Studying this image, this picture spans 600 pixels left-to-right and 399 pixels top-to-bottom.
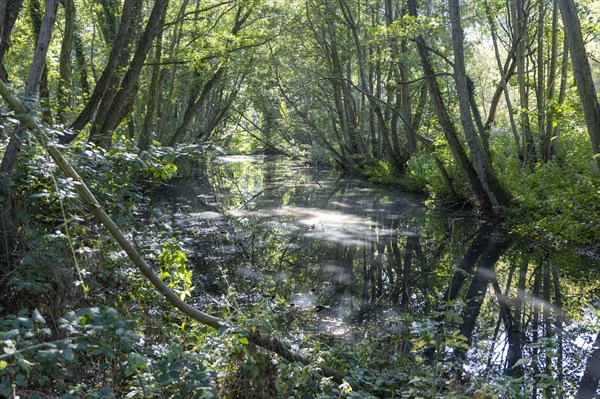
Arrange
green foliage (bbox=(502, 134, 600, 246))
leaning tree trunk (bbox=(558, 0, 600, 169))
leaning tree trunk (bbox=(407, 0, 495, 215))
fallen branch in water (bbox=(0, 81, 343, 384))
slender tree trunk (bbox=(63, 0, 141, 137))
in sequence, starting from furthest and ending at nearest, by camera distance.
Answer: leaning tree trunk (bbox=(407, 0, 495, 215)), green foliage (bbox=(502, 134, 600, 246)), slender tree trunk (bbox=(63, 0, 141, 137)), leaning tree trunk (bbox=(558, 0, 600, 169)), fallen branch in water (bbox=(0, 81, 343, 384))

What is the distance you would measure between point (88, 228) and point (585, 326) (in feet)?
18.4

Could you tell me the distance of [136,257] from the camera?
345cm

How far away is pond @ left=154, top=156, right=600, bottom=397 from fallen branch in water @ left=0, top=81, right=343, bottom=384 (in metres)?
0.69

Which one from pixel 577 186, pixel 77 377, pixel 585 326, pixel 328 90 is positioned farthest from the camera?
pixel 328 90

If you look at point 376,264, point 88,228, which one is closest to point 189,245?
point 376,264

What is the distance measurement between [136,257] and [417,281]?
6286 mm

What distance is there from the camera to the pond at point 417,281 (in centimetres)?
539

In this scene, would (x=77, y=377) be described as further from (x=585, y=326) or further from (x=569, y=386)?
(x=585, y=326)

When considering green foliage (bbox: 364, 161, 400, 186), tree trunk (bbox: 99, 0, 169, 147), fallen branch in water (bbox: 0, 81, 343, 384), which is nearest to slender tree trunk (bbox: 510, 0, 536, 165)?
green foliage (bbox: 364, 161, 400, 186)

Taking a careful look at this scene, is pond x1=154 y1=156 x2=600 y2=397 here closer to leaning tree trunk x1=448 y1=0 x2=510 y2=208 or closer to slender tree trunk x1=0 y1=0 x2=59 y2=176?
Result: leaning tree trunk x1=448 y1=0 x2=510 y2=208

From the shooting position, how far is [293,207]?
17.7 metres

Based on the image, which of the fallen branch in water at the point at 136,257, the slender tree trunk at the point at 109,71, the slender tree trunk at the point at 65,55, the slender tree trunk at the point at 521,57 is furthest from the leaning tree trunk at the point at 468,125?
the fallen branch in water at the point at 136,257

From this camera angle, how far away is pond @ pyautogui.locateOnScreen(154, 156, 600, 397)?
212 inches

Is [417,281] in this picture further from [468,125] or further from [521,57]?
[521,57]
